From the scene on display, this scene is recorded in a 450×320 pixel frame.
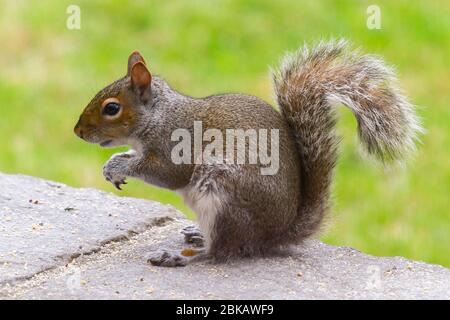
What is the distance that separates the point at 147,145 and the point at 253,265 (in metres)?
0.47

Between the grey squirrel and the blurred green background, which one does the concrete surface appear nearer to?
the grey squirrel

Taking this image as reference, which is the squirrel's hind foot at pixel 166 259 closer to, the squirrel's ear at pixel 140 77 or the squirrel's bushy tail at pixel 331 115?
the squirrel's bushy tail at pixel 331 115

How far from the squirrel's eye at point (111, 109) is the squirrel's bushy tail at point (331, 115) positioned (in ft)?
1.56

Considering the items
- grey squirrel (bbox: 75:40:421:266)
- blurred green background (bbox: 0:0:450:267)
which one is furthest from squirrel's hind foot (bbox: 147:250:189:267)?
blurred green background (bbox: 0:0:450:267)

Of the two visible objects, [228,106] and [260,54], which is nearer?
[228,106]

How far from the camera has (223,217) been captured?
271 centimetres

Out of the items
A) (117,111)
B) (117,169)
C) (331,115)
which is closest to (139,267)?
(117,169)

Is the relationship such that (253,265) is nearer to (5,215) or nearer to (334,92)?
(334,92)

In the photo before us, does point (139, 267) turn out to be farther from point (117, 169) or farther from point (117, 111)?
point (117, 111)

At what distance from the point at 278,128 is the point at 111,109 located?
1.60ft

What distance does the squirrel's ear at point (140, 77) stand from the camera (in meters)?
2.88

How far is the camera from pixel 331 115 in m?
2.92

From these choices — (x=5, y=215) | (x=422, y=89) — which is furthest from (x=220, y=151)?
(x=422, y=89)
